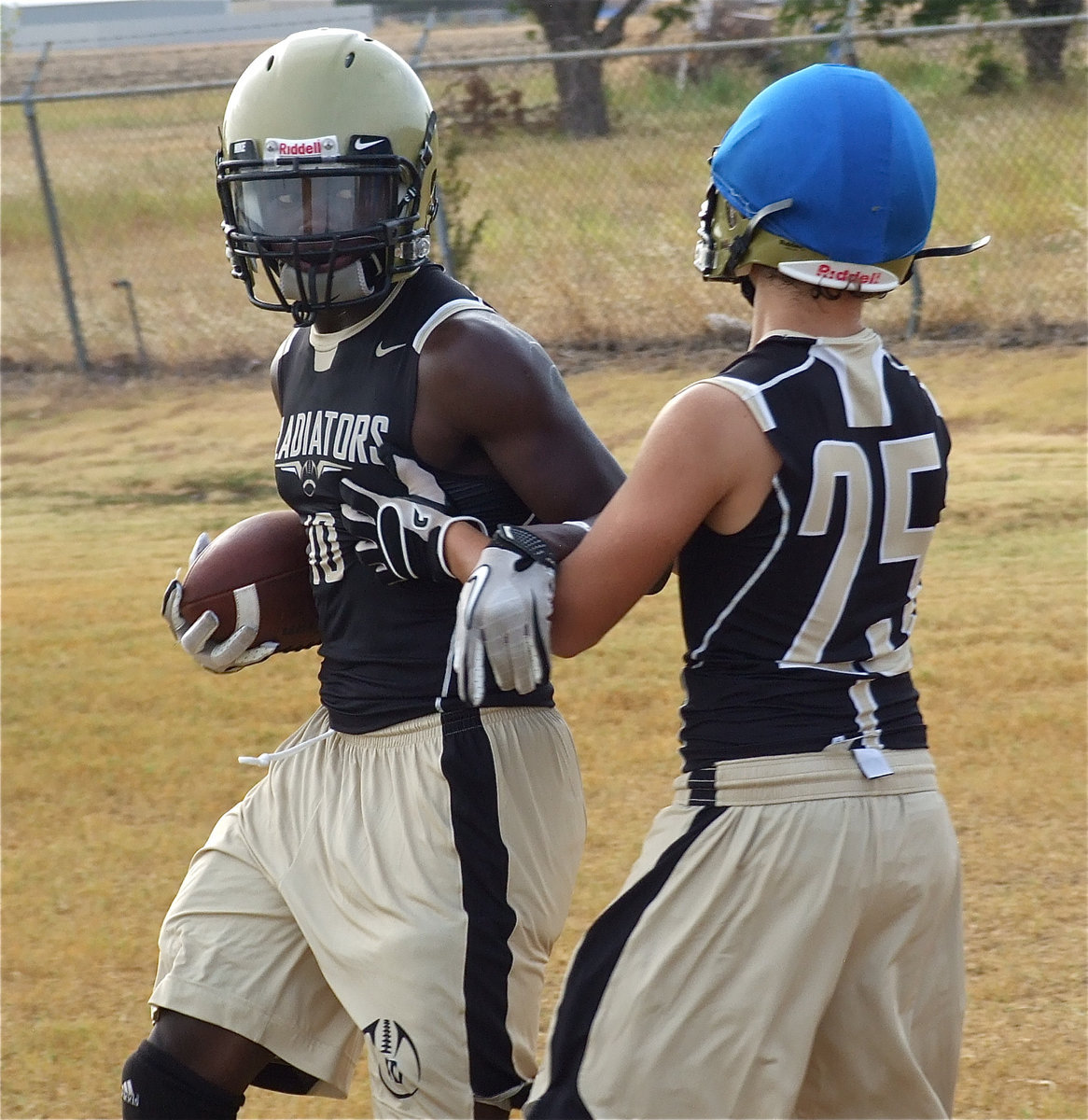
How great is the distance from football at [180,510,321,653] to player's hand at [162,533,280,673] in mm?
11

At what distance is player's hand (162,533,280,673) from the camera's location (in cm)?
306

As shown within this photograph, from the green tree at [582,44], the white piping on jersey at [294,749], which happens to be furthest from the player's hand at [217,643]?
the green tree at [582,44]

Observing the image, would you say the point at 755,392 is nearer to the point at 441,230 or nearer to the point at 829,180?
the point at 829,180

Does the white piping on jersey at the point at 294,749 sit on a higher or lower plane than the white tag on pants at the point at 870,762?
lower

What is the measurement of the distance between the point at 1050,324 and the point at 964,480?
3039 millimetres

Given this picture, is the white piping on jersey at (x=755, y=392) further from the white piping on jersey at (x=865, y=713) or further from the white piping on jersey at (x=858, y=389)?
the white piping on jersey at (x=865, y=713)

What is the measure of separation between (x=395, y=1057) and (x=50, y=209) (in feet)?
35.1

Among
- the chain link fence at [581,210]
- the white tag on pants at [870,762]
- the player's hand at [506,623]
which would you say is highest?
the player's hand at [506,623]

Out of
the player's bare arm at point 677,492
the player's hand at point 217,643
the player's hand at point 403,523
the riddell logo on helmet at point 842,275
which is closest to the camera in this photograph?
the player's bare arm at point 677,492

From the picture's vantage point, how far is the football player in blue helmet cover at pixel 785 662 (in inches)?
82.0

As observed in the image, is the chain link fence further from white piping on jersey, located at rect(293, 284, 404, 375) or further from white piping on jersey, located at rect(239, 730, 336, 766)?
white piping on jersey, located at rect(239, 730, 336, 766)

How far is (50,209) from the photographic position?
→ 39.3 ft

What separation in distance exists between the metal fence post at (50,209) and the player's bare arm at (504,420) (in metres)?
10.1

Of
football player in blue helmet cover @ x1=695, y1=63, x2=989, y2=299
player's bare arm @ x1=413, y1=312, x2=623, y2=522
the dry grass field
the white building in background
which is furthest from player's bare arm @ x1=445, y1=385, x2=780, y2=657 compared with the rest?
the white building in background
